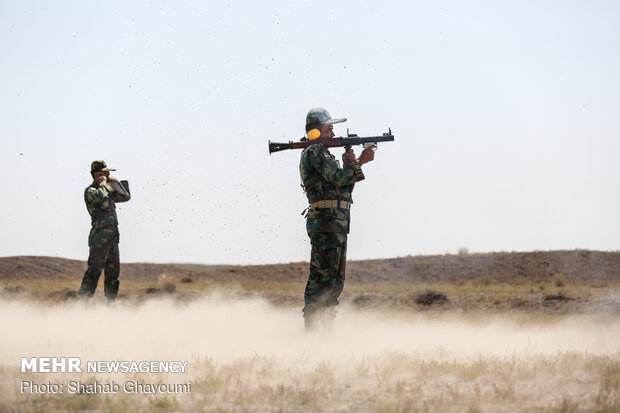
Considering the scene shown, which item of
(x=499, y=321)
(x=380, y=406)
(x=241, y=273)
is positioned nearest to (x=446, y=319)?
(x=499, y=321)

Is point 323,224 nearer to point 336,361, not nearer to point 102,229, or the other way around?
point 336,361

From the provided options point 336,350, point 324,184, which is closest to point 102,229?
point 324,184

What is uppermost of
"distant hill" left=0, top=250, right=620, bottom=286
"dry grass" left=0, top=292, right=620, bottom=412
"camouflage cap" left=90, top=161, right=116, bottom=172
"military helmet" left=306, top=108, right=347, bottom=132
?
"military helmet" left=306, top=108, right=347, bottom=132

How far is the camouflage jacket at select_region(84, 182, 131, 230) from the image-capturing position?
1452 centimetres

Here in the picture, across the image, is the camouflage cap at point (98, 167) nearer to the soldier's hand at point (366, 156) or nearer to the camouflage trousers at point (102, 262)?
the camouflage trousers at point (102, 262)

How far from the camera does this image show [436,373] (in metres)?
7.75

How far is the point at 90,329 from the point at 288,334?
357 centimetres

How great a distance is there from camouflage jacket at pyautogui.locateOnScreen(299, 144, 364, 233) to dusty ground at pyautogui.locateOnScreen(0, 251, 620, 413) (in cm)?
149

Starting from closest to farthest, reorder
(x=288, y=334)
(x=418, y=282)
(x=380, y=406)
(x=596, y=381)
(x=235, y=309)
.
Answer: (x=380, y=406), (x=596, y=381), (x=288, y=334), (x=235, y=309), (x=418, y=282)

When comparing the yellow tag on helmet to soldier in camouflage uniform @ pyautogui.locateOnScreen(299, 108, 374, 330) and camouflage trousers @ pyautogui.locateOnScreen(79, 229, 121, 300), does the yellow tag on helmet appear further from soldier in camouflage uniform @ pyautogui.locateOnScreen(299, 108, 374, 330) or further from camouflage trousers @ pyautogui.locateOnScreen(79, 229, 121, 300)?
camouflage trousers @ pyautogui.locateOnScreen(79, 229, 121, 300)

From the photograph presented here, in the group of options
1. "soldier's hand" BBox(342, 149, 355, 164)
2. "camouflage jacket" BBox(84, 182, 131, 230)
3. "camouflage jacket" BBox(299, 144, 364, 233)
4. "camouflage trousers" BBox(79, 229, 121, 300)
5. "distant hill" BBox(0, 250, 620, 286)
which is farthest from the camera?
"distant hill" BBox(0, 250, 620, 286)

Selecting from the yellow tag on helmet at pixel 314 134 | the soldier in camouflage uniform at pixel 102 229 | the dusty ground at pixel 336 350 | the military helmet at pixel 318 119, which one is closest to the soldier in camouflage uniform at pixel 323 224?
the yellow tag on helmet at pixel 314 134

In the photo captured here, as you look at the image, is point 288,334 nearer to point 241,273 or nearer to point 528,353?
point 528,353

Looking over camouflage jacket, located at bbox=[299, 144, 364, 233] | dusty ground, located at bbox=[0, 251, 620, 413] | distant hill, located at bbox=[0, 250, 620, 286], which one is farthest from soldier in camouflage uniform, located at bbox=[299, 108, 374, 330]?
distant hill, located at bbox=[0, 250, 620, 286]
